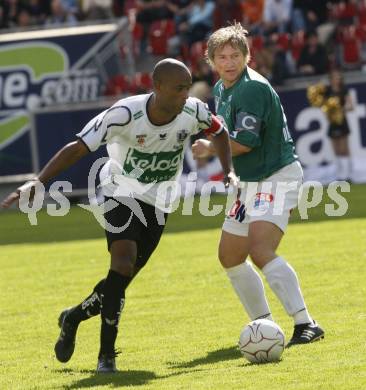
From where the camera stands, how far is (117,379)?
7.50 meters

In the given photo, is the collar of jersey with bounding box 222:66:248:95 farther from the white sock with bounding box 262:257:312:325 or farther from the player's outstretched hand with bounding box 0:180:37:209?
the player's outstretched hand with bounding box 0:180:37:209

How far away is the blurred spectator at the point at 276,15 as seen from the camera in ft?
84.2

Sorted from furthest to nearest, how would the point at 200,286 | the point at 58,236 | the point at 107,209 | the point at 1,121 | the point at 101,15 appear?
the point at 101,15 → the point at 1,121 → the point at 58,236 → the point at 200,286 → the point at 107,209

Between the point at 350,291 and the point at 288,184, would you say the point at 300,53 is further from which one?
the point at 288,184

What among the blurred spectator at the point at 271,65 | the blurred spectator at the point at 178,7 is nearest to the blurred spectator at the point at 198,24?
the blurred spectator at the point at 178,7

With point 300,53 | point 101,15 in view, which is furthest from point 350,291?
point 101,15

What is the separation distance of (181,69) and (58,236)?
418 inches

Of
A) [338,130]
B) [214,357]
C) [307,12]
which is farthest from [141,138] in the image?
[307,12]

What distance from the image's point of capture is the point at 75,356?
8.60 meters

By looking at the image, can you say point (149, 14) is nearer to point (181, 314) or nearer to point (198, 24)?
point (198, 24)

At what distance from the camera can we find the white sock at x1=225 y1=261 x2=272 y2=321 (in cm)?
860

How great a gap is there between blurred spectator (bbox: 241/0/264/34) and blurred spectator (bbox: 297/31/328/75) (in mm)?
1518

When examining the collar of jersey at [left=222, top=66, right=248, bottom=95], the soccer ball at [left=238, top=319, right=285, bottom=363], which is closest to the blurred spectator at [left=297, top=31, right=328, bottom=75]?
the collar of jersey at [left=222, top=66, right=248, bottom=95]

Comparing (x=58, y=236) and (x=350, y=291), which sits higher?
(x=350, y=291)
